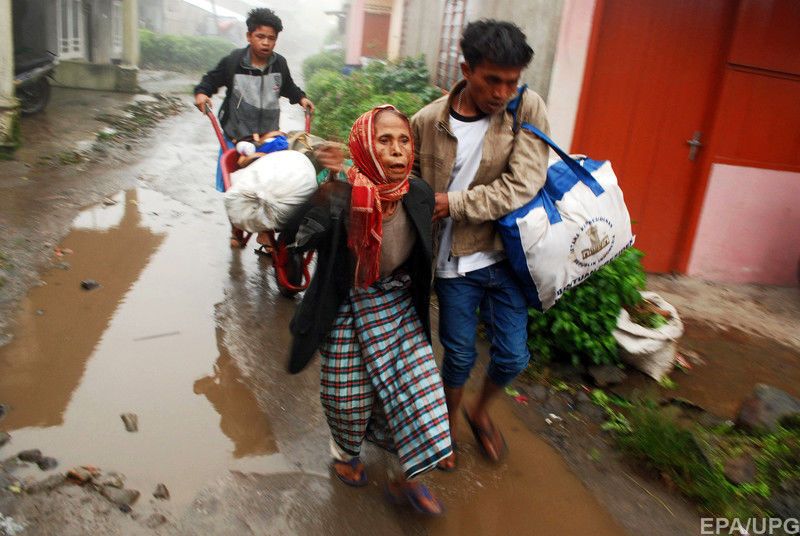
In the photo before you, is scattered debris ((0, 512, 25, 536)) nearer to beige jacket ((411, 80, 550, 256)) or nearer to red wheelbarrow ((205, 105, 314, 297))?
beige jacket ((411, 80, 550, 256))

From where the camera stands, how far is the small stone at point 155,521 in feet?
8.17

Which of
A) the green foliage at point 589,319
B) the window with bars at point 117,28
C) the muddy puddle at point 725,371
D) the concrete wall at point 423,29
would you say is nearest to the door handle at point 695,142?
the muddy puddle at point 725,371

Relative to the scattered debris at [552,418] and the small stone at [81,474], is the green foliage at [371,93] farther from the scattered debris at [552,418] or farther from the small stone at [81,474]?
the small stone at [81,474]

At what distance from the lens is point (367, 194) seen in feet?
7.50

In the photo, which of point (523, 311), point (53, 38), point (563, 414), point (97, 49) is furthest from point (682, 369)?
point (97, 49)

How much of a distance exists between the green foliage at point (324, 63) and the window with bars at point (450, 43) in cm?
1267

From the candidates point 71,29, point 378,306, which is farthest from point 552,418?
point 71,29

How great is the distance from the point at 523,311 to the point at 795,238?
14.5ft

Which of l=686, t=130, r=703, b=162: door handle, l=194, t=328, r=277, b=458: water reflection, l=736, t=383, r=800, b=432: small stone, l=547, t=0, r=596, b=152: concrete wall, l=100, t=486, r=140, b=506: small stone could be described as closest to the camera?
Answer: l=100, t=486, r=140, b=506: small stone

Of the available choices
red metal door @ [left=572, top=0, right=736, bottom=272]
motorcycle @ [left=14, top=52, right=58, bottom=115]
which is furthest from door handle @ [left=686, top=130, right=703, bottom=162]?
motorcycle @ [left=14, top=52, right=58, bottom=115]

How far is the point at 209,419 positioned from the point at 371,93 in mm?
8844

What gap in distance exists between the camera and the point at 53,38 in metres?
14.4

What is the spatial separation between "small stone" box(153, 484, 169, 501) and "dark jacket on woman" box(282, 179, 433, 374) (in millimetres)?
734

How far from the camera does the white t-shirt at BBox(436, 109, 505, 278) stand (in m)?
2.70
